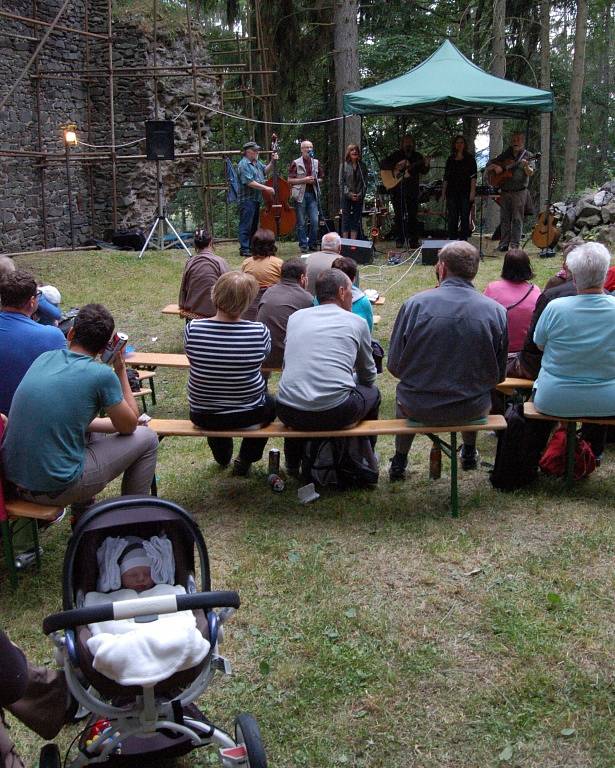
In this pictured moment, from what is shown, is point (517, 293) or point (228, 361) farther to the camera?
point (517, 293)

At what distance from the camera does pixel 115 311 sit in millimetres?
9688

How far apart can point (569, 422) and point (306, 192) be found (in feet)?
28.9

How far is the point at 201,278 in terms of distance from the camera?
22.5 feet

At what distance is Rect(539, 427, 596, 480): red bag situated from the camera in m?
4.52

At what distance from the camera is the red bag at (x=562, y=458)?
4.52m

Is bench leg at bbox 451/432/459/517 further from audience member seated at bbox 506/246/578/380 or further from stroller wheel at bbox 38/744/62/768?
stroller wheel at bbox 38/744/62/768

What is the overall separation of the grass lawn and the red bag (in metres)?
0.09

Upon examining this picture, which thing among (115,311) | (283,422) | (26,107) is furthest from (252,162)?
(283,422)

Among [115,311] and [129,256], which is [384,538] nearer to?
[115,311]

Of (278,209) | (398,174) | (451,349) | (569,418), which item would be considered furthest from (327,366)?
(398,174)

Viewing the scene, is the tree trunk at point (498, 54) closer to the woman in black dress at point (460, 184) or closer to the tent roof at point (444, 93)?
the woman in black dress at point (460, 184)

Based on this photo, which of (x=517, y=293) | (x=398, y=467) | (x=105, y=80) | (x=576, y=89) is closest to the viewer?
(x=398, y=467)

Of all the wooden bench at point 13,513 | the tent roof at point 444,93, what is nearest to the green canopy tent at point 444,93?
the tent roof at point 444,93

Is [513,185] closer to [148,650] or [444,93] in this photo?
[444,93]
